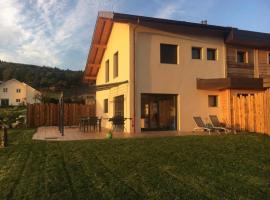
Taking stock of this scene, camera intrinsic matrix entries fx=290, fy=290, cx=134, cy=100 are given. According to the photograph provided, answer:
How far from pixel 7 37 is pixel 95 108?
9.88 meters

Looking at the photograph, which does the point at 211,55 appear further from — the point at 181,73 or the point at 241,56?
the point at 181,73

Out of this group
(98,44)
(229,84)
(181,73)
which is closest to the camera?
(229,84)

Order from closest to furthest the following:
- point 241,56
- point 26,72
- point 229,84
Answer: point 229,84 → point 241,56 → point 26,72

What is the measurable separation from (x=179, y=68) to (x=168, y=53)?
1130mm

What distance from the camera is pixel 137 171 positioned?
23.2ft

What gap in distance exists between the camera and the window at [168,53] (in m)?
17.3

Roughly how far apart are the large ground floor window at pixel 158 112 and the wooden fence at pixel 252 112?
3597 mm

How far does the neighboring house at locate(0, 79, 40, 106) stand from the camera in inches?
3083

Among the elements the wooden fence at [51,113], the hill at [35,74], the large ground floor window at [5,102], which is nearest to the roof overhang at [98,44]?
the wooden fence at [51,113]

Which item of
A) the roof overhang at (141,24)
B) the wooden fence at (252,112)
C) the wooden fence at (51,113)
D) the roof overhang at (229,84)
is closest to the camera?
the wooden fence at (252,112)

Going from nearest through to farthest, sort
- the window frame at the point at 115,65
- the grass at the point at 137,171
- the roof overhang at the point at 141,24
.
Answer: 1. the grass at the point at 137,171
2. the roof overhang at the point at 141,24
3. the window frame at the point at 115,65

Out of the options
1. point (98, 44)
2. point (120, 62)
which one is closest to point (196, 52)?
point (120, 62)

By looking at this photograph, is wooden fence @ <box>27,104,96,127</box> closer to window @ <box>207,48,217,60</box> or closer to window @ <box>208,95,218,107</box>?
window @ <box>208,95,218,107</box>

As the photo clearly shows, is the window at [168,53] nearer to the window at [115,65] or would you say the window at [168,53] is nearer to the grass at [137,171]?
the window at [115,65]
